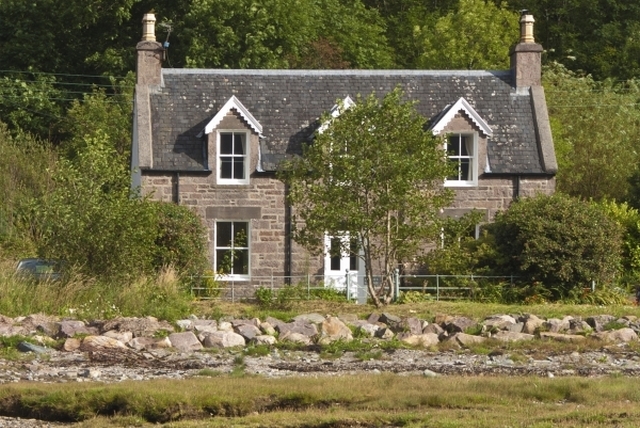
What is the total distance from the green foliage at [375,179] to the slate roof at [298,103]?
6.11 m

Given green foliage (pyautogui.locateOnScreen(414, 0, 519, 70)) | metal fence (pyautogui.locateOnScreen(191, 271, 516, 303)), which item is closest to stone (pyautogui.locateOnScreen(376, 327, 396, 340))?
metal fence (pyautogui.locateOnScreen(191, 271, 516, 303))

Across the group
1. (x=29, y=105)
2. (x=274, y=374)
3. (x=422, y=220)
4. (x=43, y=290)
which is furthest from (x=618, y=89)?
(x=274, y=374)

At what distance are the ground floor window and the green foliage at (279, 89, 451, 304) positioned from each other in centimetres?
572

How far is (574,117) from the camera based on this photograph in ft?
186

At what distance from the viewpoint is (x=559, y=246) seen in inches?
1448

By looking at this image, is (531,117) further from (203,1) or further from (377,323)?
(203,1)

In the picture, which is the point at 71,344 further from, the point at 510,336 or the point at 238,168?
the point at 238,168

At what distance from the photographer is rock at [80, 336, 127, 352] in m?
27.9

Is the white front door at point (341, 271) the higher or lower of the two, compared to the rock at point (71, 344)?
higher

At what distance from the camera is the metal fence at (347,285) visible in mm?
37562

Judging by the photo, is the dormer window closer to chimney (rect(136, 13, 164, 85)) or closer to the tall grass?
chimney (rect(136, 13, 164, 85))

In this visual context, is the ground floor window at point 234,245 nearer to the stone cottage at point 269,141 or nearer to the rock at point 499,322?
the stone cottage at point 269,141

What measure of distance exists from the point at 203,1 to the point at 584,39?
76.0 ft

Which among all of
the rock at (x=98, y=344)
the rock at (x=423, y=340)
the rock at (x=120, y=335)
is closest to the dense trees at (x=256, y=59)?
the rock at (x=120, y=335)
